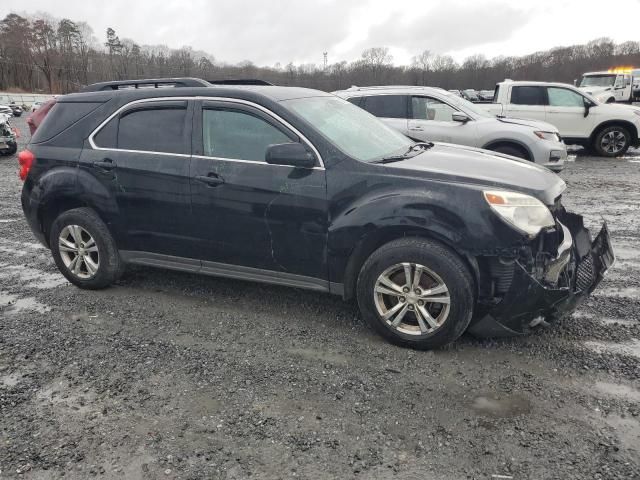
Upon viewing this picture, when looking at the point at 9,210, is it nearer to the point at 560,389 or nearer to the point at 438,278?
the point at 438,278

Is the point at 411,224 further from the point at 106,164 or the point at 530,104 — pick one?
the point at 530,104

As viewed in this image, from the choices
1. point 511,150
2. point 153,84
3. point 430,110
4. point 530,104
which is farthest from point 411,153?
point 530,104

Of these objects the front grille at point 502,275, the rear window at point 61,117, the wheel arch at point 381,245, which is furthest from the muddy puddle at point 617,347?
the rear window at point 61,117

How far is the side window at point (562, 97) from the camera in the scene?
508 inches

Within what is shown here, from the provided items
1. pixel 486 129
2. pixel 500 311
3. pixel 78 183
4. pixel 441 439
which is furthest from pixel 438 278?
pixel 486 129

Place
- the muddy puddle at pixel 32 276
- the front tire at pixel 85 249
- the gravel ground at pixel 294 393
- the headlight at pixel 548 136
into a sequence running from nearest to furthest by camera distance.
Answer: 1. the gravel ground at pixel 294 393
2. the front tire at pixel 85 249
3. the muddy puddle at pixel 32 276
4. the headlight at pixel 548 136

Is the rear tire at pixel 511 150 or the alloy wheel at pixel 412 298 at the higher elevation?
the rear tire at pixel 511 150

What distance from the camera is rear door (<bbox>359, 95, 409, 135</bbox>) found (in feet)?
30.9

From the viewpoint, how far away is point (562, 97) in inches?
510

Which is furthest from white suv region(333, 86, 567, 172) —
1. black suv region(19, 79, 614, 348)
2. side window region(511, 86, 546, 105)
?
black suv region(19, 79, 614, 348)

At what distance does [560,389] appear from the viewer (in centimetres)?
308

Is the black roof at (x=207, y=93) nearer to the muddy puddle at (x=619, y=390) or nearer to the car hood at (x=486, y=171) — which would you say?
the car hood at (x=486, y=171)

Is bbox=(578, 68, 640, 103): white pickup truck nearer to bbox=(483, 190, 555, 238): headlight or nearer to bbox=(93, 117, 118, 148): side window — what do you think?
bbox=(483, 190, 555, 238): headlight

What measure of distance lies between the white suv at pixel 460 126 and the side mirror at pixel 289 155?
18.6 feet
